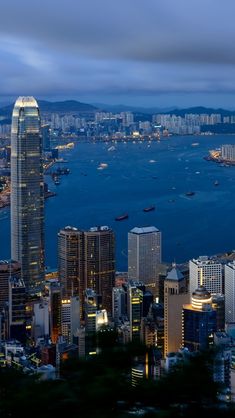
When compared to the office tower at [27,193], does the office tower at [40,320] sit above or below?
below

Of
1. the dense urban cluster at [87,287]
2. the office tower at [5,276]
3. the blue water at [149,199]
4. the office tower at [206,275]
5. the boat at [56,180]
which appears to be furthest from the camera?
the boat at [56,180]

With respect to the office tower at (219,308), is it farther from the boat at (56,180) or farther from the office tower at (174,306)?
the boat at (56,180)

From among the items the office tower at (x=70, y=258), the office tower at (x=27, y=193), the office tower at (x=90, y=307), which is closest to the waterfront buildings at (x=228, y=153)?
the office tower at (x=27, y=193)

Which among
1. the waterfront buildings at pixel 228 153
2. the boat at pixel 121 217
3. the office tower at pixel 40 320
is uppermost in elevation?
the waterfront buildings at pixel 228 153

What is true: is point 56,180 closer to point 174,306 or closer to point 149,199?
point 149,199

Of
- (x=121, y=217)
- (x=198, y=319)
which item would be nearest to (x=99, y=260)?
(x=198, y=319)

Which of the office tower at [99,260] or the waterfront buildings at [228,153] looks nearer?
the office tower at [99,260]

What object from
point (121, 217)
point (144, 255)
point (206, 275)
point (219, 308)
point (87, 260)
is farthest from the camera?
point (121, 217)

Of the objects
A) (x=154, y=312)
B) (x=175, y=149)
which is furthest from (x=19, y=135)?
(x=175, y=149)
